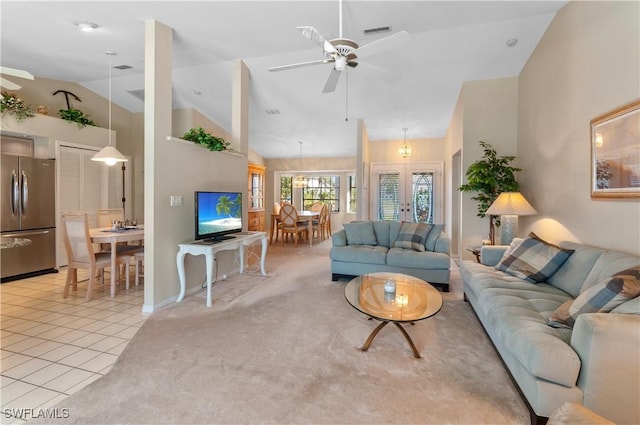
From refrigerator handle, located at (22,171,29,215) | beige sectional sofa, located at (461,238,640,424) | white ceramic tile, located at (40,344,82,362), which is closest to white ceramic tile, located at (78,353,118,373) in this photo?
white ceramic tile, located at (40,344,82,362)

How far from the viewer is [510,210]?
355 cm

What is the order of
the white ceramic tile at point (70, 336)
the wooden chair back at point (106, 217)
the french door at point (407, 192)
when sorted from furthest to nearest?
the french door at point (407, 192)
the wooden chair back at point (106, 217)
the white ceramic tile at point (70, 336)

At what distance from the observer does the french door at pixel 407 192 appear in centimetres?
761

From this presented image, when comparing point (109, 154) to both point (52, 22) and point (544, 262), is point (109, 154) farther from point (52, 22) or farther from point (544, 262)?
point (544, 262)

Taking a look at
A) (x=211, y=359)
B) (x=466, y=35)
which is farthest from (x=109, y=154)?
(x=466, y=35)

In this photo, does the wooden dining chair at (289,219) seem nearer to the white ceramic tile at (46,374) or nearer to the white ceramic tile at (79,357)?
the white ceramic tile at (79,357)

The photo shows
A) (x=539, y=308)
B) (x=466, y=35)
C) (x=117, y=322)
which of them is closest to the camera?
(x=539, y=308)

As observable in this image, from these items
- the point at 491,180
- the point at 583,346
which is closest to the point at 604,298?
the point at 583,346

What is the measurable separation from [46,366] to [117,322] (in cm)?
73

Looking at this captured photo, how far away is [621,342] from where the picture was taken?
1419 millimetres

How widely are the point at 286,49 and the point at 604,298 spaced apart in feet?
14.0

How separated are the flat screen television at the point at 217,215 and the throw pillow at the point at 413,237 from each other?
7.64 feet

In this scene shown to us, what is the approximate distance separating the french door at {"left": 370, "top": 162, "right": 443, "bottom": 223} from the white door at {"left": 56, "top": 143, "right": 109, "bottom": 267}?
5.92 metres

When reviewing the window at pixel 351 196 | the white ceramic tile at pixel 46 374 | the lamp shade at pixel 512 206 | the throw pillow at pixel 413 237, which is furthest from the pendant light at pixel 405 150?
the white ceramic tile at pixel 46 374
